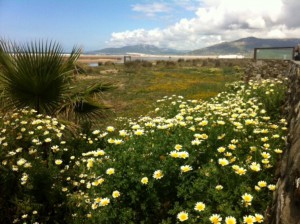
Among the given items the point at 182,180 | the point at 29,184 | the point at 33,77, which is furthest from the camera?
the point at 33,77

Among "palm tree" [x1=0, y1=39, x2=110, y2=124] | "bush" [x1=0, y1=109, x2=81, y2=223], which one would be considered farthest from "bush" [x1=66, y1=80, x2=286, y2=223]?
"palm tree" [x1=0, y1=39, x2=110, y2=124]

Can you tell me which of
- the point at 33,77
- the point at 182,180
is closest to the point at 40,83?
the point at 33,77

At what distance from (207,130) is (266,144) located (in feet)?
2.78

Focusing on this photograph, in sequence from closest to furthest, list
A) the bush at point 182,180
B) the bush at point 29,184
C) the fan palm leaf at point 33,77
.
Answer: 1. the bush at point 182,180
2. the bush at point 29,184
3. the fan palm leaf at point 33,77

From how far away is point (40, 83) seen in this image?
5809 mm

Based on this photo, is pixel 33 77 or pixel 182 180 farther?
pixel 33 77

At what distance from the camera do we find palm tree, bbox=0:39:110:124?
19.1 ft

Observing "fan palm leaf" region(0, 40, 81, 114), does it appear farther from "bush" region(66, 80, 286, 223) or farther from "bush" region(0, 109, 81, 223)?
"bush" region(66, 80, 286, 223)

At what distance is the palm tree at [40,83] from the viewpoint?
5832 mm

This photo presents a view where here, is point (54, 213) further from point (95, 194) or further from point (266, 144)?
point (266, 144)

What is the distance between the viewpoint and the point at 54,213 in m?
4.64

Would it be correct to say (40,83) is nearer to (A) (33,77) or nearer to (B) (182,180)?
(A) (33,77)

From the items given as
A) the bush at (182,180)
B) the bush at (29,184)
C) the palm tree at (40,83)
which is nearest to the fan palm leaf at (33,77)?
the palm tree at (40,83)

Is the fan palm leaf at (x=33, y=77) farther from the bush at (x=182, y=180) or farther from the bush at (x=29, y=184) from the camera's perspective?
the bush at (x=182, y=180)
